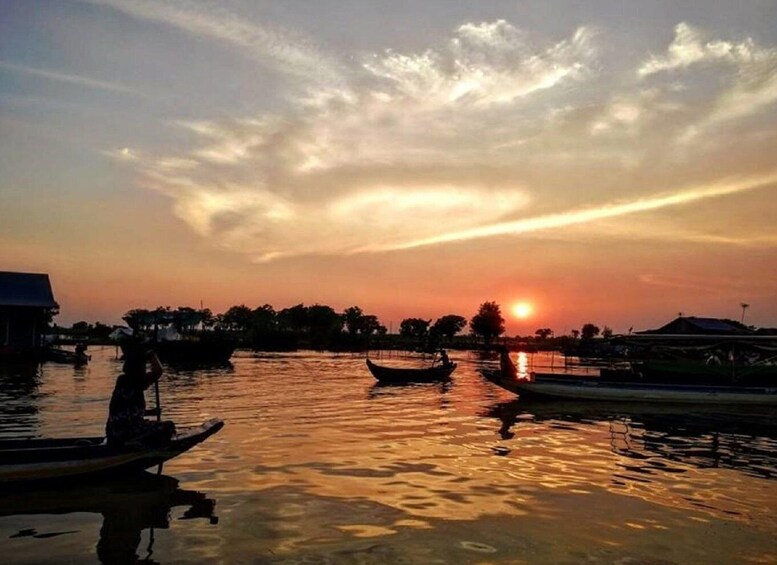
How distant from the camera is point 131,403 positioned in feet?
38.3

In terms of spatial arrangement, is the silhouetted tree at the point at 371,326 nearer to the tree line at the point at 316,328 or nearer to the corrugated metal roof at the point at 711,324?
the tree line at the point at 316,328

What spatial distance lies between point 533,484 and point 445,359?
1186 inches

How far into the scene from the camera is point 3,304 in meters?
49.2

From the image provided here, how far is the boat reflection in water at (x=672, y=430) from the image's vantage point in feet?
50.9

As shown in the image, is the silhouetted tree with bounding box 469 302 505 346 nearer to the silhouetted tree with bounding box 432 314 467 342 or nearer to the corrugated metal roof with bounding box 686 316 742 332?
the silhouetted tree with bounding box 432 314 467 342

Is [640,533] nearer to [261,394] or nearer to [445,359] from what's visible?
[261,394]

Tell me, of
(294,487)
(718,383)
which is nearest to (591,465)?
(294,487)

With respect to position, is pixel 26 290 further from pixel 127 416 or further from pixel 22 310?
pixel 127 416

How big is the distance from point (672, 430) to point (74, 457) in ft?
61.7

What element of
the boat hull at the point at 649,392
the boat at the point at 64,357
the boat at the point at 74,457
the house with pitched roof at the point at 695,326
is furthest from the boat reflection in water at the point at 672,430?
the boat at the point at 64,357

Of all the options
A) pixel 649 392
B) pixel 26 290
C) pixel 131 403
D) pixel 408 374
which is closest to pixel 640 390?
pixel 649 392

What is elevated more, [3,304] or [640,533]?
[3,304]

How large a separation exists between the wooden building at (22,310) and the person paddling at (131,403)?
4488 centimetres

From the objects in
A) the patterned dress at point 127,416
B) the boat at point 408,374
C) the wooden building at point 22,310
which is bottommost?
the boat at point 408,374
